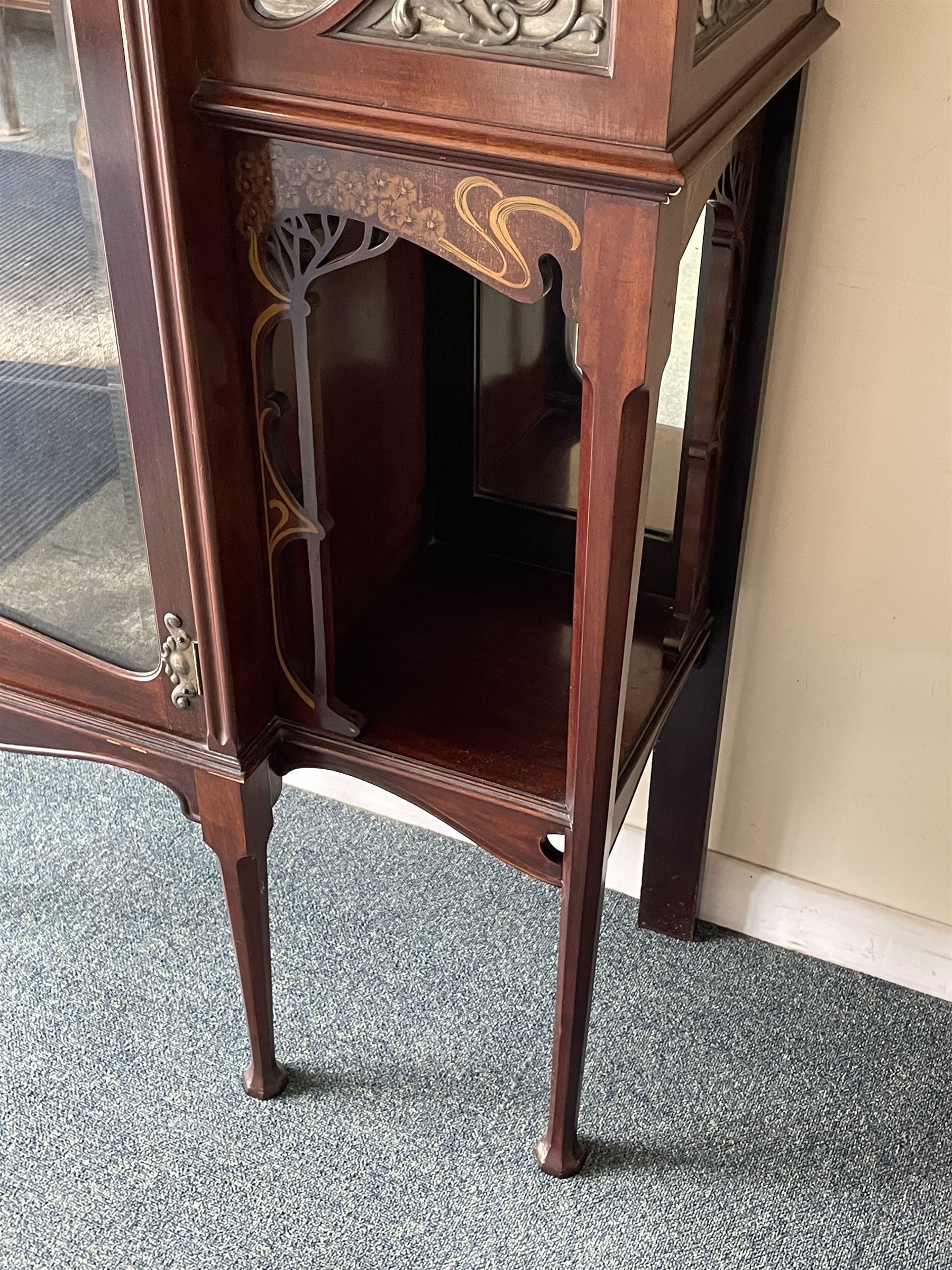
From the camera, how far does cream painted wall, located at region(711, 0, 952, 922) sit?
2.97 ft

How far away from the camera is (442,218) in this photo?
0.70 meters

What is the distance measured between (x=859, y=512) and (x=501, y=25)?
0.56 meters

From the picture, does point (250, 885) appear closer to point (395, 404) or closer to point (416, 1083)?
point (416, 1083)

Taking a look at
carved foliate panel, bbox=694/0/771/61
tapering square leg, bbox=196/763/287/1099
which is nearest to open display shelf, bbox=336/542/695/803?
tapering square leg, bbox=196/763/287/1099

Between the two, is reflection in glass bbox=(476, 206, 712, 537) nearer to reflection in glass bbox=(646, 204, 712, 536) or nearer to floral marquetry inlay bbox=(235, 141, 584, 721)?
reflection in glass bbox=(646, 204, 712, 536)

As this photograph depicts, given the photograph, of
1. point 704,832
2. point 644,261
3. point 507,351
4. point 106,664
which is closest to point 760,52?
point 644,261

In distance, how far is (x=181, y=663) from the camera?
0.90 m

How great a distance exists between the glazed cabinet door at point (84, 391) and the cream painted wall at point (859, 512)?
49 centimetres

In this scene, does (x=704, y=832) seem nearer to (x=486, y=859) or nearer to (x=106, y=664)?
(x=486, y=859)

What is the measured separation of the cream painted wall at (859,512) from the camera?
907 millimetres

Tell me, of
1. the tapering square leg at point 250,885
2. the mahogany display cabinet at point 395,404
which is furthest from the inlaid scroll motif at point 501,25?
the tapering square leg at point 250,885

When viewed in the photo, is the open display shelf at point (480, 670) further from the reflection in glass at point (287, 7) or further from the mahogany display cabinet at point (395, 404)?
the reflection in glass at point (287, 7)

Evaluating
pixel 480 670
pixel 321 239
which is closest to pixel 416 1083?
pixel 480 670

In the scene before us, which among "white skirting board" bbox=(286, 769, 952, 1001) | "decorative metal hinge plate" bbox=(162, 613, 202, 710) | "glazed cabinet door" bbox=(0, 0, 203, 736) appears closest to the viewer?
"glazed cabinet door" bbox=(0, 0, 203, 736)
